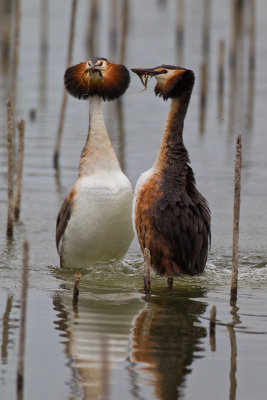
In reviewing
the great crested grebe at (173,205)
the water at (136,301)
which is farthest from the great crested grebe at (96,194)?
the great crested grebe at (173,205)

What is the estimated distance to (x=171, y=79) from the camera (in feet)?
28.7

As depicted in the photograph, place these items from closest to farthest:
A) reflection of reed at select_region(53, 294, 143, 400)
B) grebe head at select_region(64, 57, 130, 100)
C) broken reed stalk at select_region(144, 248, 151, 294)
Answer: reflection of reed at select_region(53, 294, 143, 400) < broken reed stalk at select_region(144, 248, 151, 294) < grebe head at select_region(64, 57, 130, 100)

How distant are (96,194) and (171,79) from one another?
1271 mm

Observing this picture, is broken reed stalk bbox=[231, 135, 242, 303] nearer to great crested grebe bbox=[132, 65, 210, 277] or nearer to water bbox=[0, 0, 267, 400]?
water bbox=[0, 0, 267, 400]

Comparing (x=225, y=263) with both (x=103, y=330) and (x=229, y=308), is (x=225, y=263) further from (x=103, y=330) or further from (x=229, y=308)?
(x=103, y=330)

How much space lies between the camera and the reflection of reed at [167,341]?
6.34 meters

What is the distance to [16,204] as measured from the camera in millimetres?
11523

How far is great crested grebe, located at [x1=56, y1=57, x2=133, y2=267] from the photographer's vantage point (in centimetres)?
903

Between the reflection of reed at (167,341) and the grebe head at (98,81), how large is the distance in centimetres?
217

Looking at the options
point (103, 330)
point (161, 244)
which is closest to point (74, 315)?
point (103, 330)

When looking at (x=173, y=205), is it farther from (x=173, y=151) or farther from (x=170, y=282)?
(x=170, y=282)

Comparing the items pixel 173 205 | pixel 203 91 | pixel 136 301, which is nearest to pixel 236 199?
pixel 173 205

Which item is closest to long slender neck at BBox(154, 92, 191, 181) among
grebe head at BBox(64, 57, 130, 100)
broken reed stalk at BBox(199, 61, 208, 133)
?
grebe head at BBox(64, 57, 130, 100)

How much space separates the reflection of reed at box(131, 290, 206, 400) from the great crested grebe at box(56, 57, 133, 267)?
1.04 meters
